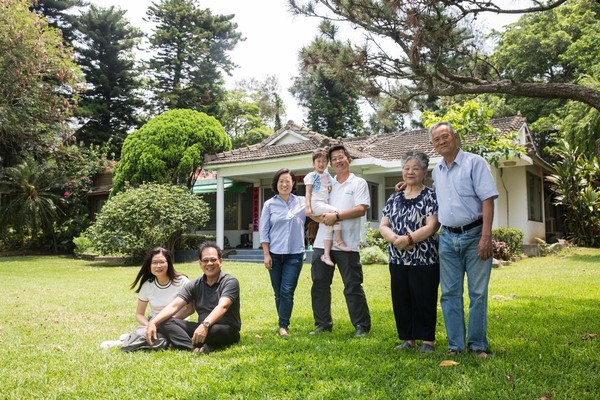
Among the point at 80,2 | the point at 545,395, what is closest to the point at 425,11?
the point at 545,395

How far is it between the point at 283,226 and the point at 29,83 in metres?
17.7

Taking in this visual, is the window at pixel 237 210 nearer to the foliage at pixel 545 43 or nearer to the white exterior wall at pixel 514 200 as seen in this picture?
the white exterior wall at pixel 514 200

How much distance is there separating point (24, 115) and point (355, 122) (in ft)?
71.1

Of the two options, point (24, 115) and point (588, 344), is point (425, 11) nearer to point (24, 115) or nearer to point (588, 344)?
point (588, 344)

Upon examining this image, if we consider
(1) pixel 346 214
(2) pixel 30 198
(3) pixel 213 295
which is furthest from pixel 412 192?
(2) pixel 30 198

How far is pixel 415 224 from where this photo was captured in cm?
425

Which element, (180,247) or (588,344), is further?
(180,247)

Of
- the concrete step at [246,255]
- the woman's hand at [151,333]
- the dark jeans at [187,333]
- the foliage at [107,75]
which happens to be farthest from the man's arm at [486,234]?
the foliage at [107,75]

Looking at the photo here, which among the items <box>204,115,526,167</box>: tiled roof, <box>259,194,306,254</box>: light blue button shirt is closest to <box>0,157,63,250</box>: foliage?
<box>204,115,526,167</box>: tiled roof

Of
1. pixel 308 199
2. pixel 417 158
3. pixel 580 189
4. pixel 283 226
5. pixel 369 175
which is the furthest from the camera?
pixel 580 189

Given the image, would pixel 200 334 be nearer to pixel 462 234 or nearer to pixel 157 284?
pixel 157 284

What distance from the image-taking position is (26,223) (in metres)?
19.7

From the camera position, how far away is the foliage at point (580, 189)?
671 inches

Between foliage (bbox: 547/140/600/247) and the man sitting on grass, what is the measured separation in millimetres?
15767
